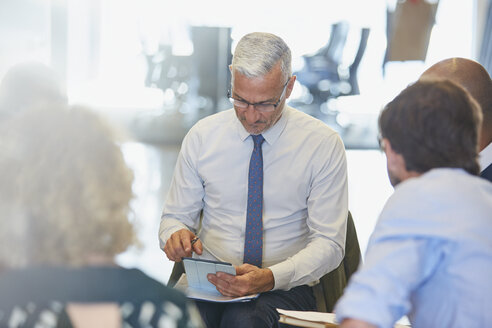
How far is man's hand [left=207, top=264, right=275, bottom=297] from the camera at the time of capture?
192 cm

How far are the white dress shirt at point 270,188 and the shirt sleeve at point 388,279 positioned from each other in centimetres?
100

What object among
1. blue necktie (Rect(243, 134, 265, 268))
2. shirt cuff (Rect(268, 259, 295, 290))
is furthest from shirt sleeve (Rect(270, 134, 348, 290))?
blue necktie (Rect(243, 134, 265, 268))

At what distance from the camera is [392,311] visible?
1139mm

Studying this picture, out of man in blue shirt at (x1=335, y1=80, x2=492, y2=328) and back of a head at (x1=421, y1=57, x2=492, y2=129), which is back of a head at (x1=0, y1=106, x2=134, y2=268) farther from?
back of a head at (x1=421, y1=57, x2=492, y2=129)

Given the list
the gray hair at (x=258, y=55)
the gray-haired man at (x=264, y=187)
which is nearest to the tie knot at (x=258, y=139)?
the gray-haired man at (x=264, y=187)

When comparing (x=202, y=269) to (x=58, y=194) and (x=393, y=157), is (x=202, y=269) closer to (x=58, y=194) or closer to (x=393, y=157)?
(x=393, y=157)

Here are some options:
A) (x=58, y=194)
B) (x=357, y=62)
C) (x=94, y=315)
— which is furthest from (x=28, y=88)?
(x=357, y=62)

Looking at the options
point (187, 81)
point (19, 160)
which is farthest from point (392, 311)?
point (187, 81)

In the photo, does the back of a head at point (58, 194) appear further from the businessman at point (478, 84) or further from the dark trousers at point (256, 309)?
the businessman at point (478, 84)

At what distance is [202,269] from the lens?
191 centimetres

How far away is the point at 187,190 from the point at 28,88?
3.12 ft

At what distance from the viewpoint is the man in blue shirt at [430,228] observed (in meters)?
1.15

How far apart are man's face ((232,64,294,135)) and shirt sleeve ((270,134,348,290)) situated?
25 cm

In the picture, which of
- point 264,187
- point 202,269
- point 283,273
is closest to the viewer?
point 202,269
